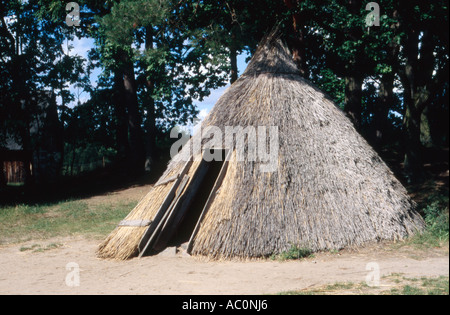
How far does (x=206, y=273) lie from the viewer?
692 centimetres

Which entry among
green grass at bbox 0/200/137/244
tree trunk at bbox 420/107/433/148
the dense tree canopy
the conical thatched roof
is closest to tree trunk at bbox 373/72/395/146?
the dense tree canopy

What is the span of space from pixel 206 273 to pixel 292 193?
2.26 metres

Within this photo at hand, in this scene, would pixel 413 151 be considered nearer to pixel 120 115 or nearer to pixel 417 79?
pixel 417 79

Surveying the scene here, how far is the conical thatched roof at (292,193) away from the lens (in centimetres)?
776

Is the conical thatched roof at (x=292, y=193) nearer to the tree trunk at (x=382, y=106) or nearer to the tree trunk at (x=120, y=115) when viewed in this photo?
the tree trunk at (x=382, y=106)

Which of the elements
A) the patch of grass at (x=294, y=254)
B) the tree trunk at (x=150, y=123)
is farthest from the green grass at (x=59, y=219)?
the tree trunk at (x=150, y=123)

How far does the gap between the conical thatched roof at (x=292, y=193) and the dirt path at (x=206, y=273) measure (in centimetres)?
39

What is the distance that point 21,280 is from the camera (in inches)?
282

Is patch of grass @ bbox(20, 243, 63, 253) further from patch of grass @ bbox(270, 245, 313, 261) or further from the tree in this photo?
the tree

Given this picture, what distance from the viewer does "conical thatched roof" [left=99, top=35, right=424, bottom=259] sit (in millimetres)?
7762

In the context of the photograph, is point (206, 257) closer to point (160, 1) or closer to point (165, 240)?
point (165, 240)

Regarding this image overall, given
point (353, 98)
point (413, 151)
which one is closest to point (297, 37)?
point (353, 98)
